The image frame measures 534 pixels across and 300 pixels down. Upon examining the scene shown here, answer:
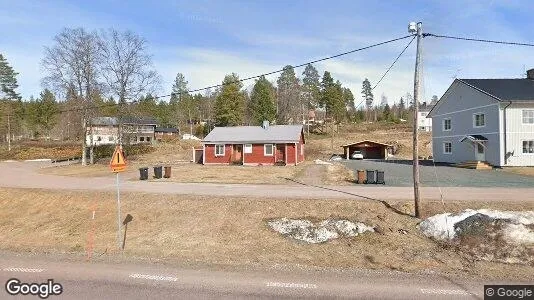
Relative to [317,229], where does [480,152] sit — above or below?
above

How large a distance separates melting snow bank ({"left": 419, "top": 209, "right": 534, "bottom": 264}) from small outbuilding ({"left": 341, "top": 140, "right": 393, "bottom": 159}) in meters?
44.2

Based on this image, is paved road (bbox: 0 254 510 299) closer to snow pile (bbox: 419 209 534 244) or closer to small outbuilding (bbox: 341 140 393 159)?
snow pile (bbox: 419 209 534 244)

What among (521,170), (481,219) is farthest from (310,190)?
(521,170)

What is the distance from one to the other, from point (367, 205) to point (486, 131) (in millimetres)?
26321

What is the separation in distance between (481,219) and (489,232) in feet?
2.45

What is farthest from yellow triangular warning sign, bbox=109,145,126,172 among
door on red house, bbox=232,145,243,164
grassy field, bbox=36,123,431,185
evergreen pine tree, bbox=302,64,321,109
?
evergreen pine tree, bbox=302,64,321,109

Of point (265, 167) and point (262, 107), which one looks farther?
point (262, 107)

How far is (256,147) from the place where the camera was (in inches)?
1639

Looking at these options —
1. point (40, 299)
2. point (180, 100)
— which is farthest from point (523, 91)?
point (180, 100)

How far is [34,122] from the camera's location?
94.8 meters

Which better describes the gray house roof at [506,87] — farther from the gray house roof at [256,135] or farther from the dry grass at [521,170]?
the gray house roof at [256,135]

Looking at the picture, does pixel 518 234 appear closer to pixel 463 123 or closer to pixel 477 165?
pixel 477 165

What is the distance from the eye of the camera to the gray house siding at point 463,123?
3531cm

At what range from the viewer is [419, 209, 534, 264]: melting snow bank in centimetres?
1146
